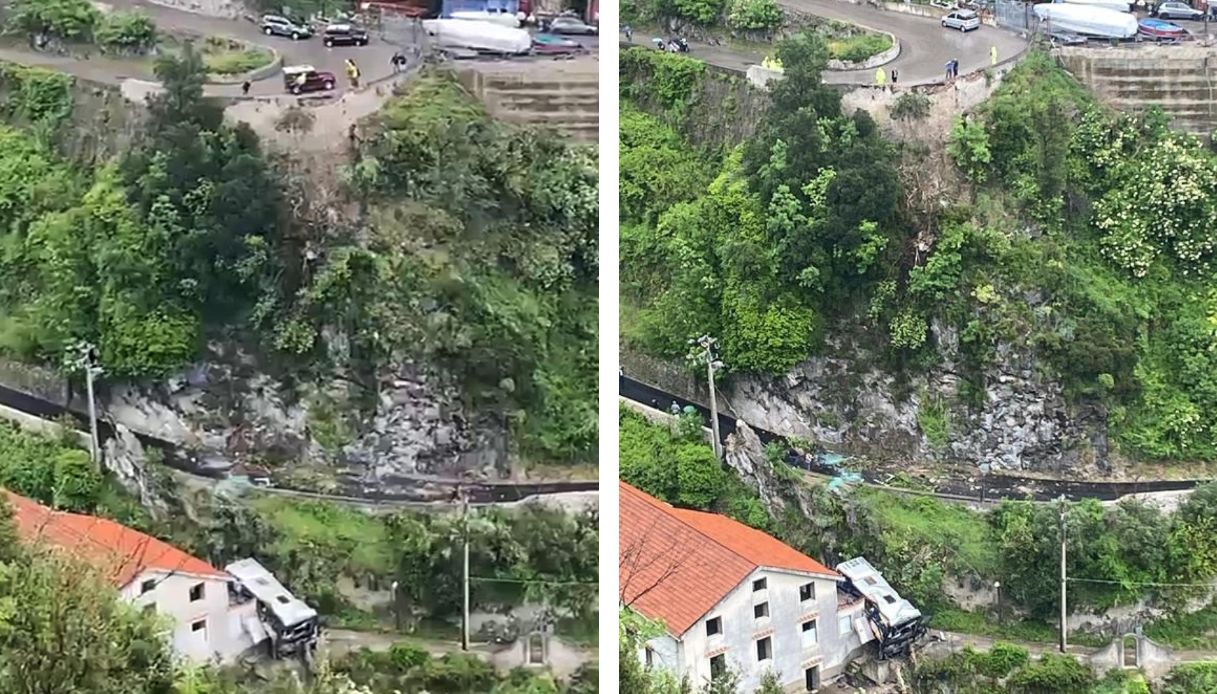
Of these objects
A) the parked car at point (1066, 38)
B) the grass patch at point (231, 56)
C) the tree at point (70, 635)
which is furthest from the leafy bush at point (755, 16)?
the tree at point (70, 635)

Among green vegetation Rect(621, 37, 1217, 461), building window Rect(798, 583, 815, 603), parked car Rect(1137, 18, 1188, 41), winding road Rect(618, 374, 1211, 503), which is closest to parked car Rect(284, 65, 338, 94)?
green vegetation Rect(621, 37, 1217, 461)

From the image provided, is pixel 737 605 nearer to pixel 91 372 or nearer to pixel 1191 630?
pixel 1191 630

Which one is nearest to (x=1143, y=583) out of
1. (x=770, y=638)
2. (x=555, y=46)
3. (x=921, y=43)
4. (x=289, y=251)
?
(x=770, y=638)

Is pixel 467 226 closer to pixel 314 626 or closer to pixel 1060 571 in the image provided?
pixel 314 626

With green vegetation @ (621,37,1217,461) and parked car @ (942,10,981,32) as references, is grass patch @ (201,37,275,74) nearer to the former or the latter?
green vegetation @ (621,37,1217,461)

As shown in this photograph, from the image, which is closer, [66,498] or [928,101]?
[66,498]

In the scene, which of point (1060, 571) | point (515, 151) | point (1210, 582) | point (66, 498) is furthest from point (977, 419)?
point (66, 498)
